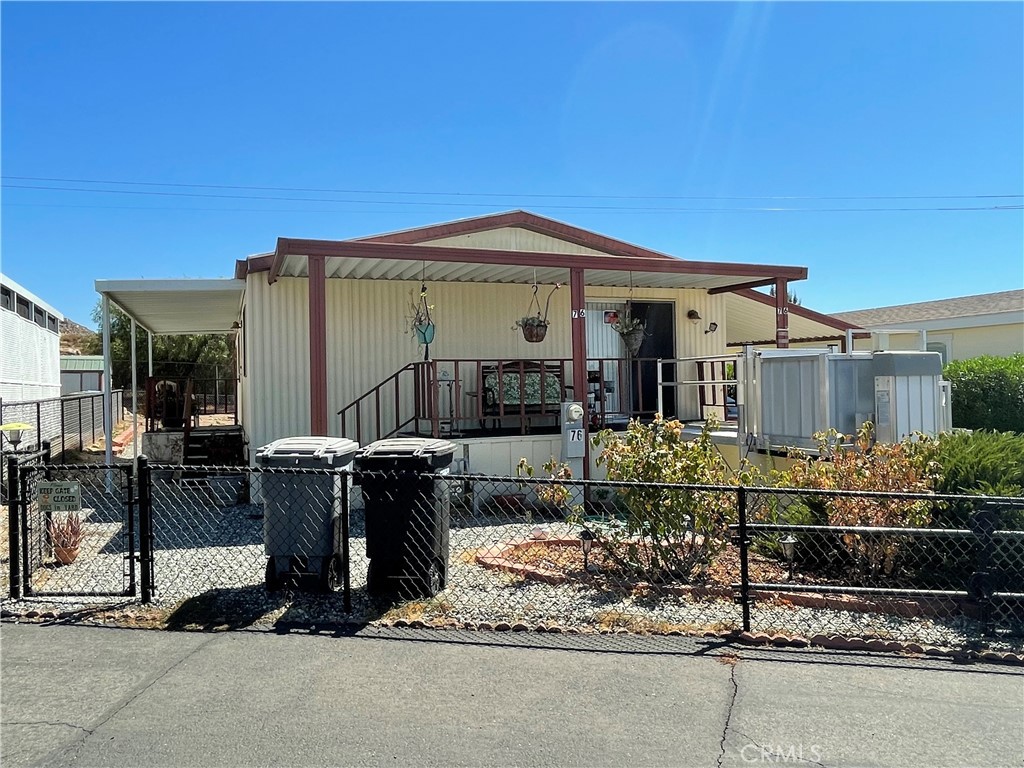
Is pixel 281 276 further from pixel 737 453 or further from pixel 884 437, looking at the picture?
pixel 884 437

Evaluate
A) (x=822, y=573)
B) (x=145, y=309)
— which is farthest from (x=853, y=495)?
(x=145, y=309)

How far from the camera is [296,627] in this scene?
424 cm

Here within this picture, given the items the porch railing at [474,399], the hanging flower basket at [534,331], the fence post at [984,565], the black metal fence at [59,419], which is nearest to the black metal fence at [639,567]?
the fence post at [984,565]

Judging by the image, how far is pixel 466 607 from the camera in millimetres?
4609

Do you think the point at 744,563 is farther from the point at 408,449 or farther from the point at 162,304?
the point at 162,304

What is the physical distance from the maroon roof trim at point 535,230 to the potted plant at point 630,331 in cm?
105

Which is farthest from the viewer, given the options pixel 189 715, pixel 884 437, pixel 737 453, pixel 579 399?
pixel 737 453

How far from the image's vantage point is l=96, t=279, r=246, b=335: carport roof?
9219mm

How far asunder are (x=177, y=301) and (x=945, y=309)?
1840 cm

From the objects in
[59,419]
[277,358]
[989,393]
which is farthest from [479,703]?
[59,419]

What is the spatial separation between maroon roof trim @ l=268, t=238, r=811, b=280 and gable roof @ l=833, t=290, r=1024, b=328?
10.6 metres

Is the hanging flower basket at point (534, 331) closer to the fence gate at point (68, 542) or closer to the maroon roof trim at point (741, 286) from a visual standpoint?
the maroon roof trim at point (741, 286)

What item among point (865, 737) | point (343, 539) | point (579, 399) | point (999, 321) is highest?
point (999, 321)

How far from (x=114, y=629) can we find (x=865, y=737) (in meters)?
3.97
